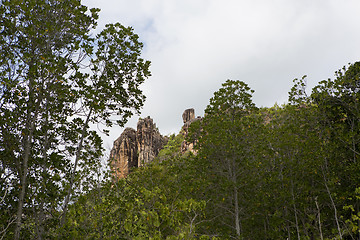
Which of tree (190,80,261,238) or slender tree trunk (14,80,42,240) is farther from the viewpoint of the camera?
tree (190,80,261,238)

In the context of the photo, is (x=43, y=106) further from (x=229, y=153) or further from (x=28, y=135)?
(x=229, y=153)

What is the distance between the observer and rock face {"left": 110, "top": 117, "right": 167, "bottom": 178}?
71938 millimetres

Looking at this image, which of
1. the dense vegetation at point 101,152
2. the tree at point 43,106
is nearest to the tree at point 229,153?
the dense vegetation at point 101,152

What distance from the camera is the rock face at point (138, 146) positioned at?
7194cm

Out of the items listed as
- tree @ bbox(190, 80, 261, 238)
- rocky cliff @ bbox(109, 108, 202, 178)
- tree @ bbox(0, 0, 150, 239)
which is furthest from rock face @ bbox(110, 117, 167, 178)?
tree @ bbox(0, 0, 150, 239)

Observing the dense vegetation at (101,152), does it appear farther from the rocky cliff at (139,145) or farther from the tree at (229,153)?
the rocky cliff at (139,145)

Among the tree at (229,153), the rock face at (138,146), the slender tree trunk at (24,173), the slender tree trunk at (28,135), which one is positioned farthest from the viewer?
the rock face at (138,146)

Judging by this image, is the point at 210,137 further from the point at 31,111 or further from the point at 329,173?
the point at 31,111

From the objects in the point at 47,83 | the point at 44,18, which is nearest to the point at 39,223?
the point at 47,83

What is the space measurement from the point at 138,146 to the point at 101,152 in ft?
217

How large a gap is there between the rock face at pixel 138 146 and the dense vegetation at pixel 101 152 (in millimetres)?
56331

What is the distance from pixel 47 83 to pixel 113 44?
278 centimetres

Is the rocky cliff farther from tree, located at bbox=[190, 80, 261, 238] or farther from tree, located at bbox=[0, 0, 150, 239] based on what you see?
tree, located at bbox=[0, 0, 150, 239]

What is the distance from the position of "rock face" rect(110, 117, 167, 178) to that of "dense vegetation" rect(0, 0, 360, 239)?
56.3 m
